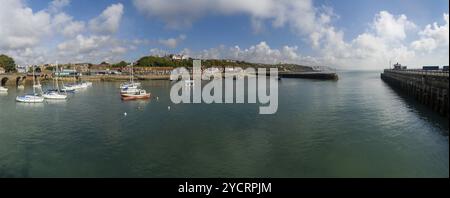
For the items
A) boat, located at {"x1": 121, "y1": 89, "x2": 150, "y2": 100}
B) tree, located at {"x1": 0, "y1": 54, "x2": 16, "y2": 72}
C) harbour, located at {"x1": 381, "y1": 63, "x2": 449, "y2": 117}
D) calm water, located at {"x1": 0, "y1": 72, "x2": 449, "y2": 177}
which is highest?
tree, located at {"x1": 0, "y1": 54, "x2": 16, "y2": 72}

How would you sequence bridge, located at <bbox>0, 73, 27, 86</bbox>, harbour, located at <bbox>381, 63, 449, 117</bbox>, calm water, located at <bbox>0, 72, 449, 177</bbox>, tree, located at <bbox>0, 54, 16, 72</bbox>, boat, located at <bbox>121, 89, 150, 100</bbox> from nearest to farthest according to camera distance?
calm water, located at <bbox>0, 72, 449, 177</bbox>
harbour, located at <bbox>381, 63, 449, 117</bbox>
boat, located at <bbox>121, 89, 150, 100</bbox>
bridge, located at <bbox>0, 73, 27, 86</bbox>
tree, located at <bbox>0, 54, 16, 72</bbox>

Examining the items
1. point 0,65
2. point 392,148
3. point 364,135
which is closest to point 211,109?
point 364,135

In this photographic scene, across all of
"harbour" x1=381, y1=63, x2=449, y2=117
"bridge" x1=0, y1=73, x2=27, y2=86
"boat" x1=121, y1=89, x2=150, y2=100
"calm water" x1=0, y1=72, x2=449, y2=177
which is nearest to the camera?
"calm water" x1=0, y1=72, x2=449, y2=177

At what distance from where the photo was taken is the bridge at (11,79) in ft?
374

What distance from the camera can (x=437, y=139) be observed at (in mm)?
29125

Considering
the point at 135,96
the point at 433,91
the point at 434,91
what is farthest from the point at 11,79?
the point at 434,91

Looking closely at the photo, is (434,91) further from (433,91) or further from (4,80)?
(4,80)

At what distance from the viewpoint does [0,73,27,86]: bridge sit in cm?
11388

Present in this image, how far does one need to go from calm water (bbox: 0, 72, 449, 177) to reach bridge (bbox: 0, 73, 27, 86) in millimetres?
79382

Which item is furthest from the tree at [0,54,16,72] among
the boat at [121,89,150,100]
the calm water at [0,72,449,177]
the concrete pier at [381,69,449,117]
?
the concrete pier at [381,69,449,117]

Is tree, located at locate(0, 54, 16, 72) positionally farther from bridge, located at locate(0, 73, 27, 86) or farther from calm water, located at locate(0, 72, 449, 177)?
calm water, located at locate(0, 72, 449, 177)
